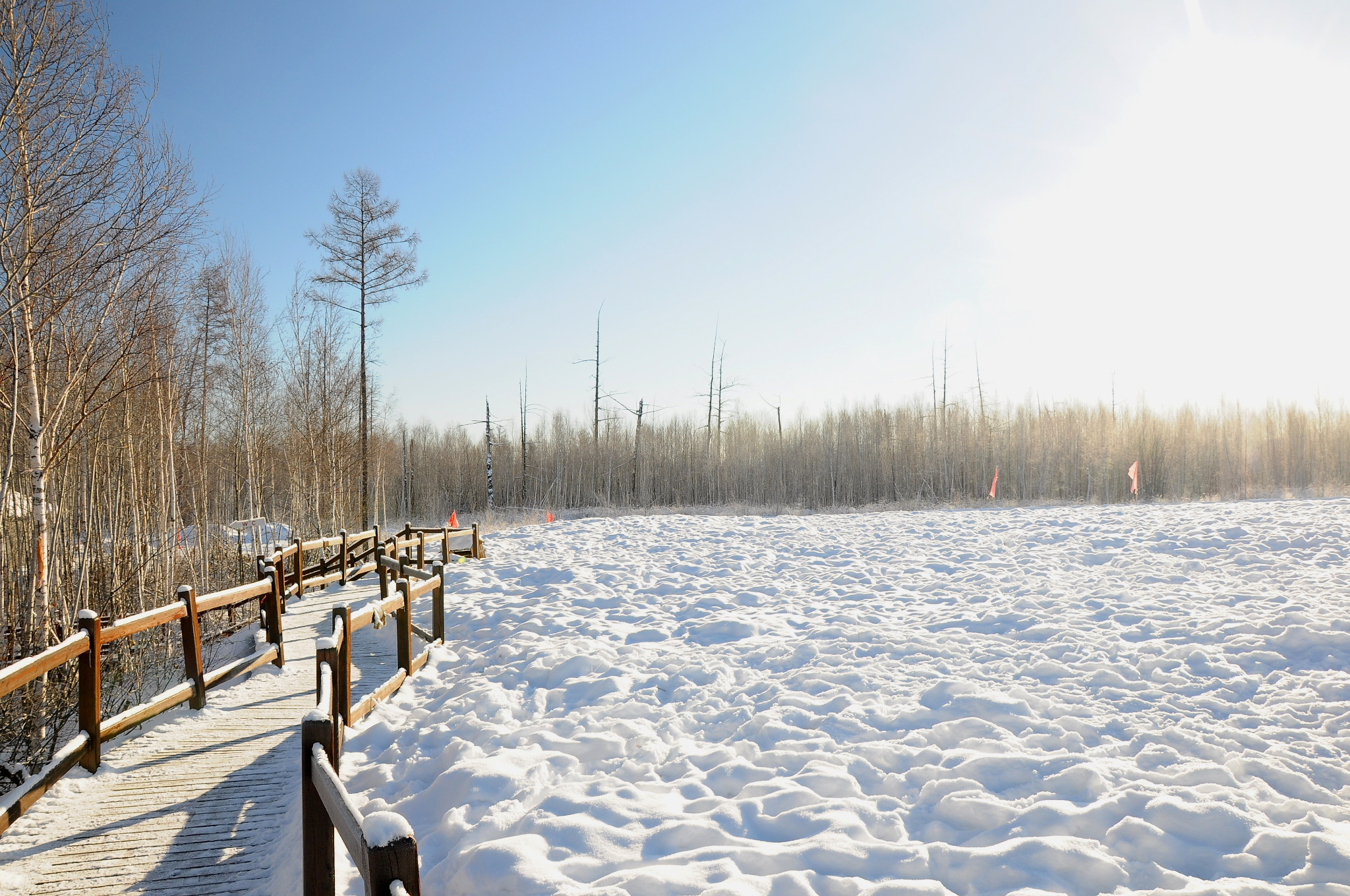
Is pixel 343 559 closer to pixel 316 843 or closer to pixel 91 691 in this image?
pixel 91 691

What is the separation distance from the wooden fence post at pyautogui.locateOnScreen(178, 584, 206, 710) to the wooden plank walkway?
11cm

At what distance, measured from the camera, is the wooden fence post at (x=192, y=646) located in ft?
14.9

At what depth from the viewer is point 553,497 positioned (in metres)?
21.6

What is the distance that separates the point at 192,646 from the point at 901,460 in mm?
17654

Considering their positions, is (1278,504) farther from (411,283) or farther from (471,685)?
(411,283)

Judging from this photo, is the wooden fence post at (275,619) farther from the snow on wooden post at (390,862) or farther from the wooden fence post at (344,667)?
the snow on wooden post at (390,862)

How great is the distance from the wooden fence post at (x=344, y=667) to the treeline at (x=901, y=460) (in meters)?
15.6

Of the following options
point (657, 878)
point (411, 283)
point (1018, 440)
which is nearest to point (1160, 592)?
point (657, 878)

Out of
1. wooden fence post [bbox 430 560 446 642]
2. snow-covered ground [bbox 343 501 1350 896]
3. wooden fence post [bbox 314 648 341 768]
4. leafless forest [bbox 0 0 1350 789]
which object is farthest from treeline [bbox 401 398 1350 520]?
wooden fence post [bbox 314 648 341 768]

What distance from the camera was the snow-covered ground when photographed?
2.61m

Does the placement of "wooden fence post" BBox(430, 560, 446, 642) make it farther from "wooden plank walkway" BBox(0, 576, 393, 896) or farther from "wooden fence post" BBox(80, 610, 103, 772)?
"wooden fence post" BBox(80, 610, 103, 772)

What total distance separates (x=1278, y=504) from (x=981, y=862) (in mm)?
12288

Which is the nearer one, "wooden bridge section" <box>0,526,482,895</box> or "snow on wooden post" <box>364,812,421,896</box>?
"snow on wooden post" <box>364,812,421,896</box>

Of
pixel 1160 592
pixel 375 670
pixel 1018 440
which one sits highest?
pixel 1018 440
